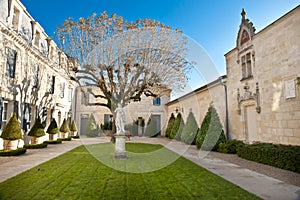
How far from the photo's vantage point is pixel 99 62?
1137 centimetres

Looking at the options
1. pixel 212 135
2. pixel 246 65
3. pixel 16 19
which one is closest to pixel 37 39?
pixel 16 19

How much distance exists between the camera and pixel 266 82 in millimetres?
8141

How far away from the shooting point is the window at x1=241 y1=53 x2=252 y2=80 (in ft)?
30.8

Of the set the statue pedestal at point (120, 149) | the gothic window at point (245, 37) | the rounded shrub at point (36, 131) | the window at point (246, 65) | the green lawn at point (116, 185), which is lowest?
the green lawn at point (116, 185)

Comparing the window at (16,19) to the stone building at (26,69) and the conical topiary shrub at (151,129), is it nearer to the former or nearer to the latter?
the stone building at (26,69)

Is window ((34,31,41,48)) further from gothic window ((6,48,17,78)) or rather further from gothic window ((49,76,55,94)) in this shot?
gothic window ((6,48,17,78))

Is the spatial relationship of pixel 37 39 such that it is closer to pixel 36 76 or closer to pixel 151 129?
pixel 36 76

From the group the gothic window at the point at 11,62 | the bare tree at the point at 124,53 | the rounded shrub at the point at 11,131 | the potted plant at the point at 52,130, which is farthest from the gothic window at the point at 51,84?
the rounded shrub at the point at 11,131

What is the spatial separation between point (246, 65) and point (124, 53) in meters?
5.69

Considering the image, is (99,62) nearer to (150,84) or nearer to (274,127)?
(150,84)

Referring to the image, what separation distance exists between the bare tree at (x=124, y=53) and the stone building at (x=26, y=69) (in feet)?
6.42

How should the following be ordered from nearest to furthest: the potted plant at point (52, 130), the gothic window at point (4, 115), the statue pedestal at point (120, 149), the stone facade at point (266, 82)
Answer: the stone facade at point (266, 82), the statue pedestal at point (120, 149), the gothic window at point (4, 115), the potted plant at point (52, 130)

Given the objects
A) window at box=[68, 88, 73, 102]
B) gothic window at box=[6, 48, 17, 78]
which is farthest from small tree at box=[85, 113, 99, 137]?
gothic window at box=[6, 48, 17, 78]

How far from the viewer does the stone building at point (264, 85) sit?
690 centimetres
